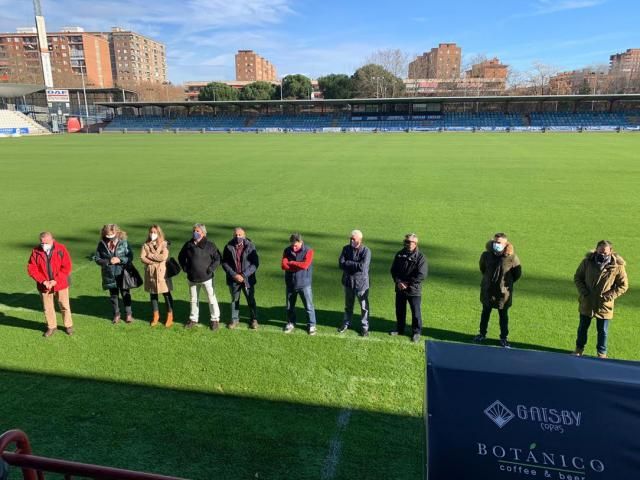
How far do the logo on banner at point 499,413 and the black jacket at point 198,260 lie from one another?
5229mm

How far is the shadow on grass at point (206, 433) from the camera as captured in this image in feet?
14.1

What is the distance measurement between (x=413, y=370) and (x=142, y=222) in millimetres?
10828

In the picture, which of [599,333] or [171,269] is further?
[171,269]

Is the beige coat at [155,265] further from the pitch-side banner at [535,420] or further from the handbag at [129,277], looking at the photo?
the pitch-side banner at [535,420]

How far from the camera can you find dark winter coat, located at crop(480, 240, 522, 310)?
635 cm

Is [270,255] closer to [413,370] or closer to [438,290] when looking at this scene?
[438,290]

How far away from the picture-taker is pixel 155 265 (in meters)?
7.22

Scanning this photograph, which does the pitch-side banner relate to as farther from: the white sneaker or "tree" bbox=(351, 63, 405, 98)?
"tree" bbox=(351, 63, 405, 98)

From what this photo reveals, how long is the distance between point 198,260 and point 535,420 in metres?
5.51

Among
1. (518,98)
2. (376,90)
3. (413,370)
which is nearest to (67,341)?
(413,370)

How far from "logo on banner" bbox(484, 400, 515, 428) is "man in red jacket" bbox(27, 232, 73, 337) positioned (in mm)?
6408

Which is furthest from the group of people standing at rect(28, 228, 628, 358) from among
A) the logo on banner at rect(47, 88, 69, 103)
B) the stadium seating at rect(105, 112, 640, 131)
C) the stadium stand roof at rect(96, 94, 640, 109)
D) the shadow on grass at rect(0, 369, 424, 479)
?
the logo on banner at rect(47, 88, 69, 103)

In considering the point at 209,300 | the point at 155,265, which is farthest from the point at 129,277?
the point at 209,300

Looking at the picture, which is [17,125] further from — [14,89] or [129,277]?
[129,277]
